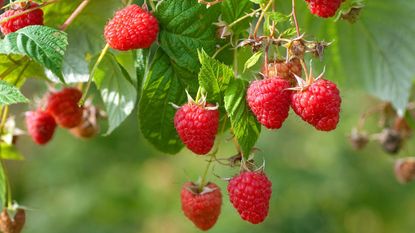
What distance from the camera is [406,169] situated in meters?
2.92

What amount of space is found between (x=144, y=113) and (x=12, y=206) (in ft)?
1.64

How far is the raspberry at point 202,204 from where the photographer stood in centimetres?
191

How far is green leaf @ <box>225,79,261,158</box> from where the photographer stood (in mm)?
1621

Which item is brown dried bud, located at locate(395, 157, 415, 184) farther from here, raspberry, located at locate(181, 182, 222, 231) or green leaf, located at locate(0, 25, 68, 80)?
green leaf, located at locate(0, 25, 68, 80)

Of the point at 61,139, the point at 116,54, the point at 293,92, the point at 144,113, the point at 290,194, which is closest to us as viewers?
the point at 293,92

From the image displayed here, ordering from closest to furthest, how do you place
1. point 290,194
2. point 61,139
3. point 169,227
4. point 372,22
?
point 372,22 → point 290,194 → point 169,227 → point 61,139

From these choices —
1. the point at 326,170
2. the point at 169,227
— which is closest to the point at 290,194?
the point at 326,170

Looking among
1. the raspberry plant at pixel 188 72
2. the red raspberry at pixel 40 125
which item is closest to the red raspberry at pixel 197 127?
the raspberry plant at pixel 188 72

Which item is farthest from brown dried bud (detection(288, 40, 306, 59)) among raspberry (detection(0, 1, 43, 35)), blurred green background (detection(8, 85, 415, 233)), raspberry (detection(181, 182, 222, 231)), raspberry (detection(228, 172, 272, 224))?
blurred green background (detection(8, 85, 415, 233))

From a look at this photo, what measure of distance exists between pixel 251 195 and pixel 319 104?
Answer: 25 centimetres

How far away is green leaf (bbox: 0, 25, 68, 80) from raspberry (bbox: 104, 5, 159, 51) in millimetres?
118

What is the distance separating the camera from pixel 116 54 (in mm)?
2037

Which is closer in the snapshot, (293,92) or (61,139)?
(293,92)

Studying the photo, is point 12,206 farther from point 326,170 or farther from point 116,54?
point 326,170
